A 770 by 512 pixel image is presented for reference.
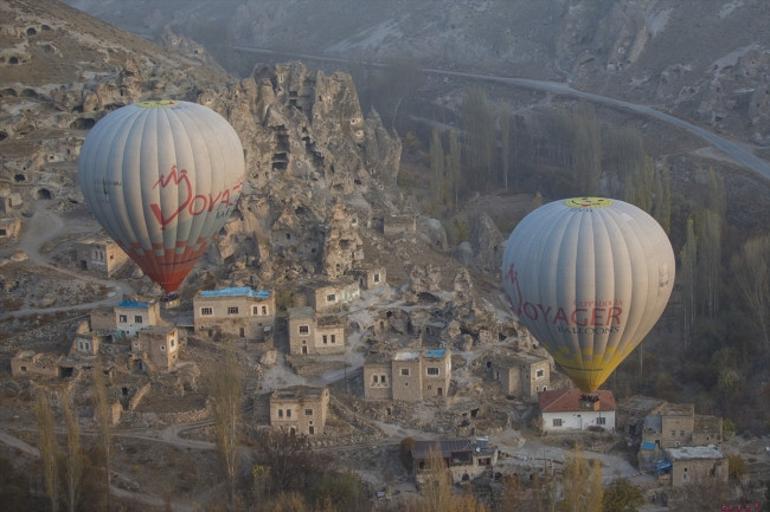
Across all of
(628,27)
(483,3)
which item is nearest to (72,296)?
(628,27)

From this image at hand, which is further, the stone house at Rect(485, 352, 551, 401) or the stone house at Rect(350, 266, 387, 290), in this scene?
the stone house at Rect(350, 266, 387, 290)

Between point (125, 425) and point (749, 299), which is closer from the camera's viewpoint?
point (125, 425)

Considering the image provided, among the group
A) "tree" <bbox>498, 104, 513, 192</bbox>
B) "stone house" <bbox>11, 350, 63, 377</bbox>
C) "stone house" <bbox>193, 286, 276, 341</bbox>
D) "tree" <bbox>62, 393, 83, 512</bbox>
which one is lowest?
"tree" <bbox>62, 393, 83, 512</bbox>

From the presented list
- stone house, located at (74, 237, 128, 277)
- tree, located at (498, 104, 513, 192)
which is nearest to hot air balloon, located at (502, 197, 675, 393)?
stone house, located at (74, 237, 128, 277)

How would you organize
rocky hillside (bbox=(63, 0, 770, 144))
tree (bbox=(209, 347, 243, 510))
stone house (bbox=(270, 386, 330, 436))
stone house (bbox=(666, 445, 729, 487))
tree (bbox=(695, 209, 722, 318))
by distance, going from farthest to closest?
rocky hillside (bbox=(63, 0, 770, 144))
tree (bbox=(695, 209, 722, 318))
stone house (bbox=(270, 386, 330, 436))
stone house (bbox=(666, 445, 729, 487))
tree (bbox=(209, 347, 243, 510))

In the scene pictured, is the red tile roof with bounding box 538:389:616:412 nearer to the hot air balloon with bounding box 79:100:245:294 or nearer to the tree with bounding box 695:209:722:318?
the hot air balloon with bounding box 79:100:245:294

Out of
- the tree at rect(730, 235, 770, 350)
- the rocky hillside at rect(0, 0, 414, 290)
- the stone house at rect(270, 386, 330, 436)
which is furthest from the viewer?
the tree at rect(730, 235, 770, 350)

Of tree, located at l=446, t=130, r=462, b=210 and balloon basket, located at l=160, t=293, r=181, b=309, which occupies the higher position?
tree, located at l=446, t=130, r=462, b=210

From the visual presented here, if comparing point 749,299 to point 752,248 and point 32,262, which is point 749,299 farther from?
point 32,262
